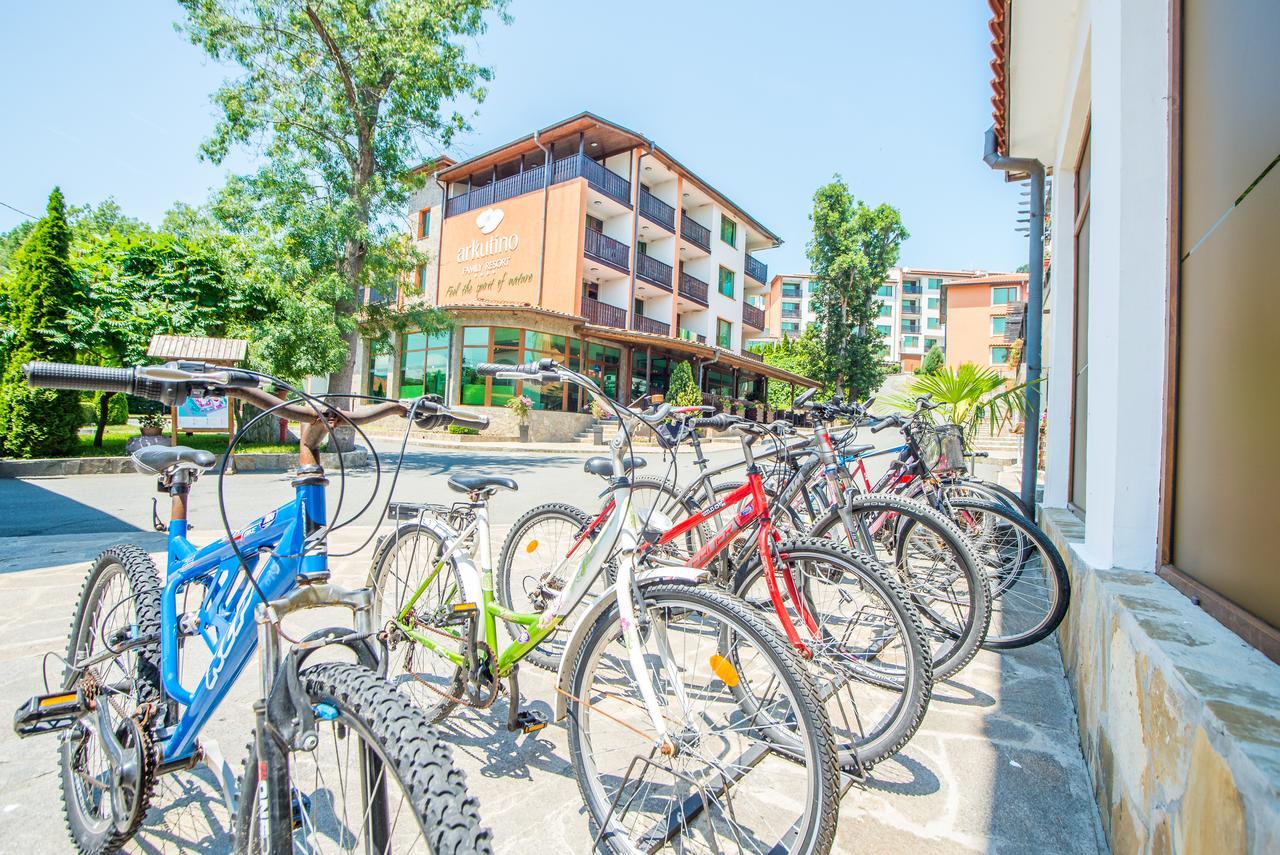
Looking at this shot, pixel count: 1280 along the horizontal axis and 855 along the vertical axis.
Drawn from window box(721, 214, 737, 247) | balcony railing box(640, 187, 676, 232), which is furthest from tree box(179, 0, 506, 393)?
window box(721, 214, 737, 247)

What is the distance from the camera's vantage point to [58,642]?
3.10 meters

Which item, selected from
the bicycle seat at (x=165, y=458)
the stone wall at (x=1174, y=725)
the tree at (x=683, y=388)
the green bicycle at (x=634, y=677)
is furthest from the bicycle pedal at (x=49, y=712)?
the tree at (x=683, y=388)

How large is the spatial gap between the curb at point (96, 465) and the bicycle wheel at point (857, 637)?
22.8 feet

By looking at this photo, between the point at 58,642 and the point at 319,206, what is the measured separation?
11162 mm

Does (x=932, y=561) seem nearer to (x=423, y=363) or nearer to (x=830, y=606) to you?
(x=830, y=606)

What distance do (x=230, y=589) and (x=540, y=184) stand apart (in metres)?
25.6

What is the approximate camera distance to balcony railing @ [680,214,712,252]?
29.0 m

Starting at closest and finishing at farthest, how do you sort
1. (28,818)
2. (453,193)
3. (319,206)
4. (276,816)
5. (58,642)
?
(276,816)
(28,818)
(58,642)
(319,206)
(453,193)

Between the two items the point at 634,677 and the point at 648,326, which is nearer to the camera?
the point at 634,677

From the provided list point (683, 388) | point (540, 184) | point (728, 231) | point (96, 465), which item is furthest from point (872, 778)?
point (728, 231)

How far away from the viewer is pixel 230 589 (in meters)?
1.51

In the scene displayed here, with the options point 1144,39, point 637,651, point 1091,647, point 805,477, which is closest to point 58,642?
point 637,651

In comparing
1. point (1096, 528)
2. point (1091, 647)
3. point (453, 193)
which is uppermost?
point (453, 193)

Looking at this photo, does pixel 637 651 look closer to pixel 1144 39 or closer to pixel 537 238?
pixel 1144 39
